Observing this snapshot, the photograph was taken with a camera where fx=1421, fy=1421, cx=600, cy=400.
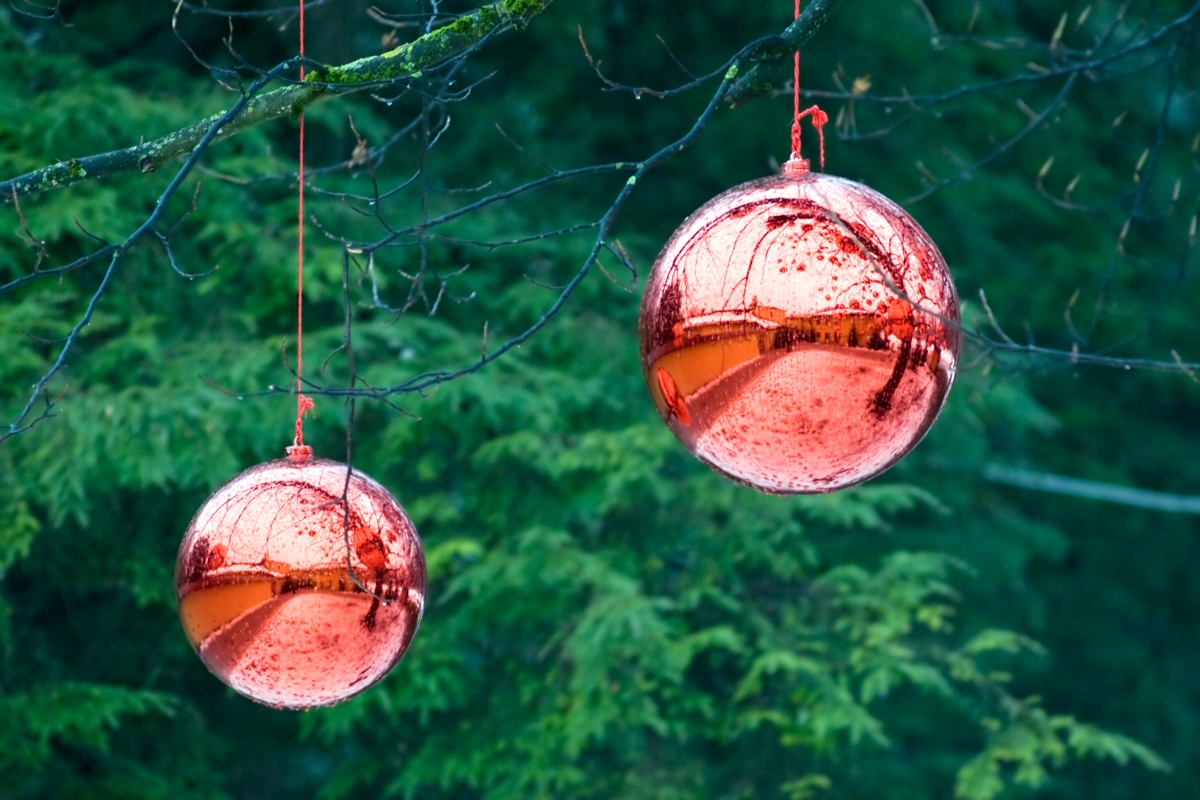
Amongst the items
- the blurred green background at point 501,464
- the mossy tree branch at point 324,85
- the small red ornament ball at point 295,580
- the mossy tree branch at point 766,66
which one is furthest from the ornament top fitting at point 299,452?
the blurred green background at point 501,464

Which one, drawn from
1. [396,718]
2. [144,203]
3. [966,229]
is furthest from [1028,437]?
[144,203]

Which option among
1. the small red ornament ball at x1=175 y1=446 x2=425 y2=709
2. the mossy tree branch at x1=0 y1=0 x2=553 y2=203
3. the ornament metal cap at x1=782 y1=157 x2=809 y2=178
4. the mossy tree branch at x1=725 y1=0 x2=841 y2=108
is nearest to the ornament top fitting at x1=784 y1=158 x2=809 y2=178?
the ornament metal cap at x1=782 y1=157 x2=809 y2=178

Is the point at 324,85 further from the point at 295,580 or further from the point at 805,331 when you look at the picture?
the point at 805,331

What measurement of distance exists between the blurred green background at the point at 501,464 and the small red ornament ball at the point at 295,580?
166 cm

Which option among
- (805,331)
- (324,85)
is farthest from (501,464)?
(805,331)

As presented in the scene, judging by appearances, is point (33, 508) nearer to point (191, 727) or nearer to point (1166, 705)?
point (191, 727)

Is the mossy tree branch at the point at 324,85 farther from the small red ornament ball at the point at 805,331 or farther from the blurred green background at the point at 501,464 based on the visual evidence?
the blurred green background at the point at 501,464

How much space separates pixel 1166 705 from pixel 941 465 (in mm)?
3385

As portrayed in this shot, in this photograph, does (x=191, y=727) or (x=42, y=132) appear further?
(x=191, y=727)

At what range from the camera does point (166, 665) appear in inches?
244

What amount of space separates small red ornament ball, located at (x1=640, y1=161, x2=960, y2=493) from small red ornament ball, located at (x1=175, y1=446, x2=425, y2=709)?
2.24 ft

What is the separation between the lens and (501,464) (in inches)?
234

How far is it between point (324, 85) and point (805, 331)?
53.6 inches

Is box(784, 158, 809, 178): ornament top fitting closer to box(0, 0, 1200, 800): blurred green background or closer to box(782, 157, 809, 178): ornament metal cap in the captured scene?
box(782, 157, 809, 178): ornament metal cap
